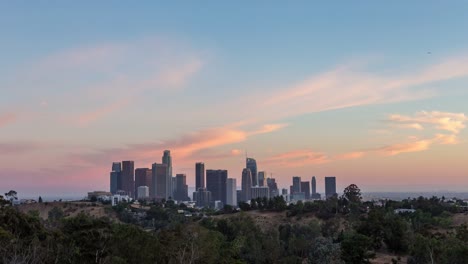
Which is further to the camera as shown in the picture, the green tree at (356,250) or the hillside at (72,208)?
the hillside at (72,208)

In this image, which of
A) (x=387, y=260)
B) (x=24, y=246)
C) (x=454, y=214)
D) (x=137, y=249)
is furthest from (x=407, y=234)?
(x=24, y=246)

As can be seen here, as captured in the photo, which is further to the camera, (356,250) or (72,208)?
(72,208)

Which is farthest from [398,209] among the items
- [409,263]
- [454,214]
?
[409,263]

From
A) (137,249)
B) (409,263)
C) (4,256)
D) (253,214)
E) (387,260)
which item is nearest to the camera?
(4,256)

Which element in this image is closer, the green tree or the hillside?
the green tree

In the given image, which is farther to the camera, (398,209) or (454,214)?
(398,209)

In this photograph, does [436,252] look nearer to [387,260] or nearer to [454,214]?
[387,260]

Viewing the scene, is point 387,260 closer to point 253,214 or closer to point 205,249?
point 205,249

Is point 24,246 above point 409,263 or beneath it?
above

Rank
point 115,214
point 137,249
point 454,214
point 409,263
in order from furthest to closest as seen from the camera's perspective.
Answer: point 115,214 → point 454,214 → point 409,263 → point 137,249
